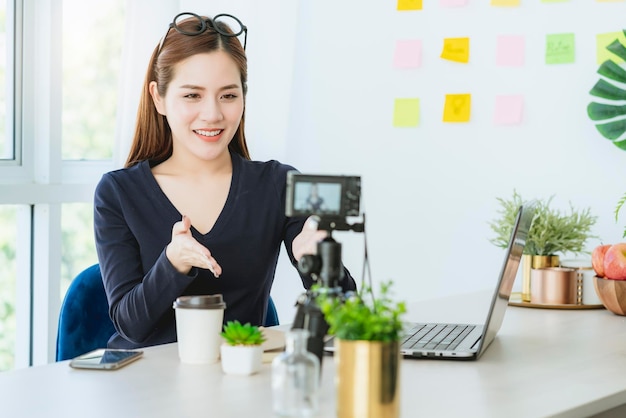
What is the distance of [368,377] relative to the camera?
929 mm

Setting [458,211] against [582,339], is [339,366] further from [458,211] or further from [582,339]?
[458,211]

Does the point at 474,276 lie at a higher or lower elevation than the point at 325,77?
lower

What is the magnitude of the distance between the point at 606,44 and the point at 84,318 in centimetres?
164

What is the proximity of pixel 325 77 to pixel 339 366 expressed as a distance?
2.37m

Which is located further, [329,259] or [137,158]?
[137,158]

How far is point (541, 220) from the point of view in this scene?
215 centimetres

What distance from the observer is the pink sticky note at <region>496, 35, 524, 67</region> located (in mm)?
2771

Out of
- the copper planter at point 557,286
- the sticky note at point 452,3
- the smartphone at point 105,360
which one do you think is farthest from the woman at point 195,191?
the sticky note at point 452,3

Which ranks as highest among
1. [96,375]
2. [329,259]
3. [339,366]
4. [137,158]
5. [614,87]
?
[614,87]

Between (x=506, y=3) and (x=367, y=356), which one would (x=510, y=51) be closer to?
(x=506, y=3)

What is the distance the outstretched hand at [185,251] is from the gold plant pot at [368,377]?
2.05 feet

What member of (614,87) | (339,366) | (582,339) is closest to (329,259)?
(339,366)

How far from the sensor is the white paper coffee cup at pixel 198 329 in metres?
1.40

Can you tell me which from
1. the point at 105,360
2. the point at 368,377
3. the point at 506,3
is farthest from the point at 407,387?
the point at 506,3
